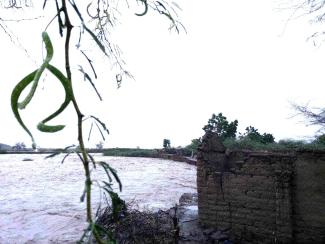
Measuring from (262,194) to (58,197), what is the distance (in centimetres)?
647

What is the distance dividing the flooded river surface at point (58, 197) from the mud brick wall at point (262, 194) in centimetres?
178

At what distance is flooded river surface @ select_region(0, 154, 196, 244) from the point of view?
7617 millimetres

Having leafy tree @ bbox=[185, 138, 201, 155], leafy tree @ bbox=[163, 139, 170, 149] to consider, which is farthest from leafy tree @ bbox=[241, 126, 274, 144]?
leafy tree @ bbox=[163, 139, 170, 149]

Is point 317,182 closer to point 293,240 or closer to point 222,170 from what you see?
point 293,240

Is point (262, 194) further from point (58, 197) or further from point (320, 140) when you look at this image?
point (58, 197)

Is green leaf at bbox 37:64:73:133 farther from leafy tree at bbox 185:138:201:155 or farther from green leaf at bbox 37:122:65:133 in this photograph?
leafy tree at bbox 185:138:201:155

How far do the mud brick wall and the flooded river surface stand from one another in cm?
178

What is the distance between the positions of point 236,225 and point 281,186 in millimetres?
1023

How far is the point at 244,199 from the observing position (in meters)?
6.32

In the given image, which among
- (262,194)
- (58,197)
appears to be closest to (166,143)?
(58,197)

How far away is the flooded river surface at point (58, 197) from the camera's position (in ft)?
25.0

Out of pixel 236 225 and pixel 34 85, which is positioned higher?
pixel 34 85

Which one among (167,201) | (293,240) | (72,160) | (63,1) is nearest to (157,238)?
(293,240)

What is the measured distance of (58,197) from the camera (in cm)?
1082
